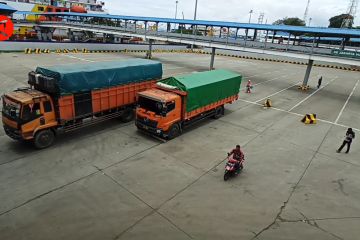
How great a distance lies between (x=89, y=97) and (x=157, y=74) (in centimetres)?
629

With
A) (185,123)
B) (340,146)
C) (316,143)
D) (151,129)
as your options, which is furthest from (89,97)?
(340,146)

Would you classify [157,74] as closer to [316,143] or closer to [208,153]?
[208,153]

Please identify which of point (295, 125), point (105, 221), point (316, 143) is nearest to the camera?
point (105, 221)

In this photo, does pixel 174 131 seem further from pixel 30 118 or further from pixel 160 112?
pixel 30 118

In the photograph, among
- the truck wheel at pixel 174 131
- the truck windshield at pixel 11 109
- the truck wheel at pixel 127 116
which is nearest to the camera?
the truck windshield at pixel 11 109

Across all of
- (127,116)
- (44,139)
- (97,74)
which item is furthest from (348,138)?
(44,139)

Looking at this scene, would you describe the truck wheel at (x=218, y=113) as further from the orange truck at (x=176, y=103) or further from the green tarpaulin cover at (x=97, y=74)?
the green tarpaulin cover at (x=97, y=74)

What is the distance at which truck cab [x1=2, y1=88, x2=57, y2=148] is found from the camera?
12.4m

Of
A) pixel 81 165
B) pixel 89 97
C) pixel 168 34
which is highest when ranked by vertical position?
pixel 168 34

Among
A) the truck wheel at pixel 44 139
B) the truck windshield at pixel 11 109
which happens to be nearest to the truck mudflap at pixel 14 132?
the truck windshield at pixel 11 109

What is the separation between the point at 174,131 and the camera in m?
15.6

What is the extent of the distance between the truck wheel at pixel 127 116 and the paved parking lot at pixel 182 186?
59cm

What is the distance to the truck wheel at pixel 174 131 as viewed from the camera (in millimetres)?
15239

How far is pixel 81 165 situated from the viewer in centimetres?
1209
